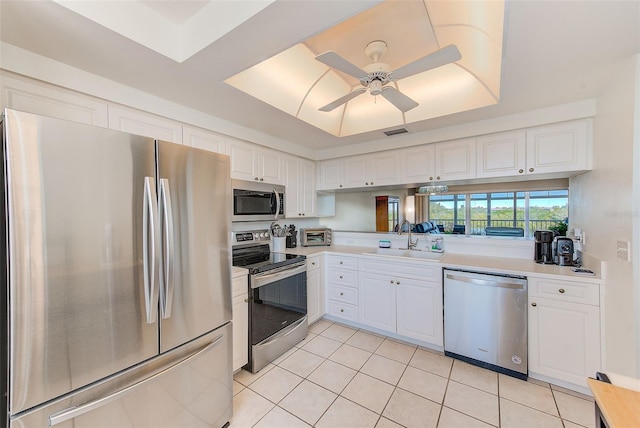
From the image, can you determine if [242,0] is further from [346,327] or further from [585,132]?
[346,327]

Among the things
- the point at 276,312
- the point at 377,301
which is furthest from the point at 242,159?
the point at 377,301

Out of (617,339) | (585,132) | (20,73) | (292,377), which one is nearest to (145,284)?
(20,73)

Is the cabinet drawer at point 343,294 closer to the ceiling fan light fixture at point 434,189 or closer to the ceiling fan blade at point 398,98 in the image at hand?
the ceiling fan light fixture at point 434,189

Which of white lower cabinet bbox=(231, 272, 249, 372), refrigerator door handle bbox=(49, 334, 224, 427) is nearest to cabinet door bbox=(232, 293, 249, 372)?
white lower cabinet bbox=(231, 272, 249, 372)

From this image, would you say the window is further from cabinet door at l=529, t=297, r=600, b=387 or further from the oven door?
the oven door

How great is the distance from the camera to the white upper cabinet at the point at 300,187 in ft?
10.8

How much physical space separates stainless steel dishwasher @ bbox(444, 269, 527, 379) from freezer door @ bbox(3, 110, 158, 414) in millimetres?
2435

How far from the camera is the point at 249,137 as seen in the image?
2703 millimetres

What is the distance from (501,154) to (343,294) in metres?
2.28

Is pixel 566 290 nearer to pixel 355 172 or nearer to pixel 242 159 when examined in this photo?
pixel 355 172

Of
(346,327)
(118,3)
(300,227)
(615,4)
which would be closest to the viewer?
(615,4)

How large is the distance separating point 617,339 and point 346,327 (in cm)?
226

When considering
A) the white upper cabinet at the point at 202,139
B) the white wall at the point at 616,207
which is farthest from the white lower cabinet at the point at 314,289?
the white wall at the point at 616,207

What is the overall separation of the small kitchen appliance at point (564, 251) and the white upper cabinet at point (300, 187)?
2.70 metres
